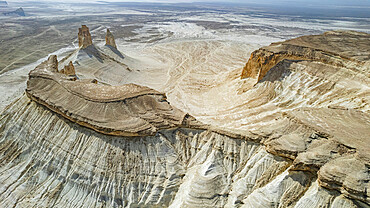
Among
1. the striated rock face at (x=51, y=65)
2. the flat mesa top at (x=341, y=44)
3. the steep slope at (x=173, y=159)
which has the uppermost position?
the flat mesa top at (x=341, y=44)

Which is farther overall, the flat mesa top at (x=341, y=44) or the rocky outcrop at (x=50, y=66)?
the flat mesa top at (x=341, y=44)

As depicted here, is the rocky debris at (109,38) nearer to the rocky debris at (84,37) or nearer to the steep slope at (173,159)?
→ the rocky debris at (84,37)

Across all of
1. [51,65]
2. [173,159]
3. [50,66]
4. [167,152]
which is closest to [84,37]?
[51,65]

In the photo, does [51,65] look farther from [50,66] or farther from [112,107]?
[112,107]

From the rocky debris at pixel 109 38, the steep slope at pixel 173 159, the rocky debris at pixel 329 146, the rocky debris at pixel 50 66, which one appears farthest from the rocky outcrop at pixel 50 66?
the rocky debris at pixel 329 146

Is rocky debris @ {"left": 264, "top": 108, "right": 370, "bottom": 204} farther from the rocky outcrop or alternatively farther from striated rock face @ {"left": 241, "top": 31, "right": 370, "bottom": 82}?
the rocky outcrop

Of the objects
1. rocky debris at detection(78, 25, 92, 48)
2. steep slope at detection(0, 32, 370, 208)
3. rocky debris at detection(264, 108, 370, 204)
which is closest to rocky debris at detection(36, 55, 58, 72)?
steep slope at detection(0, 32, 370, 208)
